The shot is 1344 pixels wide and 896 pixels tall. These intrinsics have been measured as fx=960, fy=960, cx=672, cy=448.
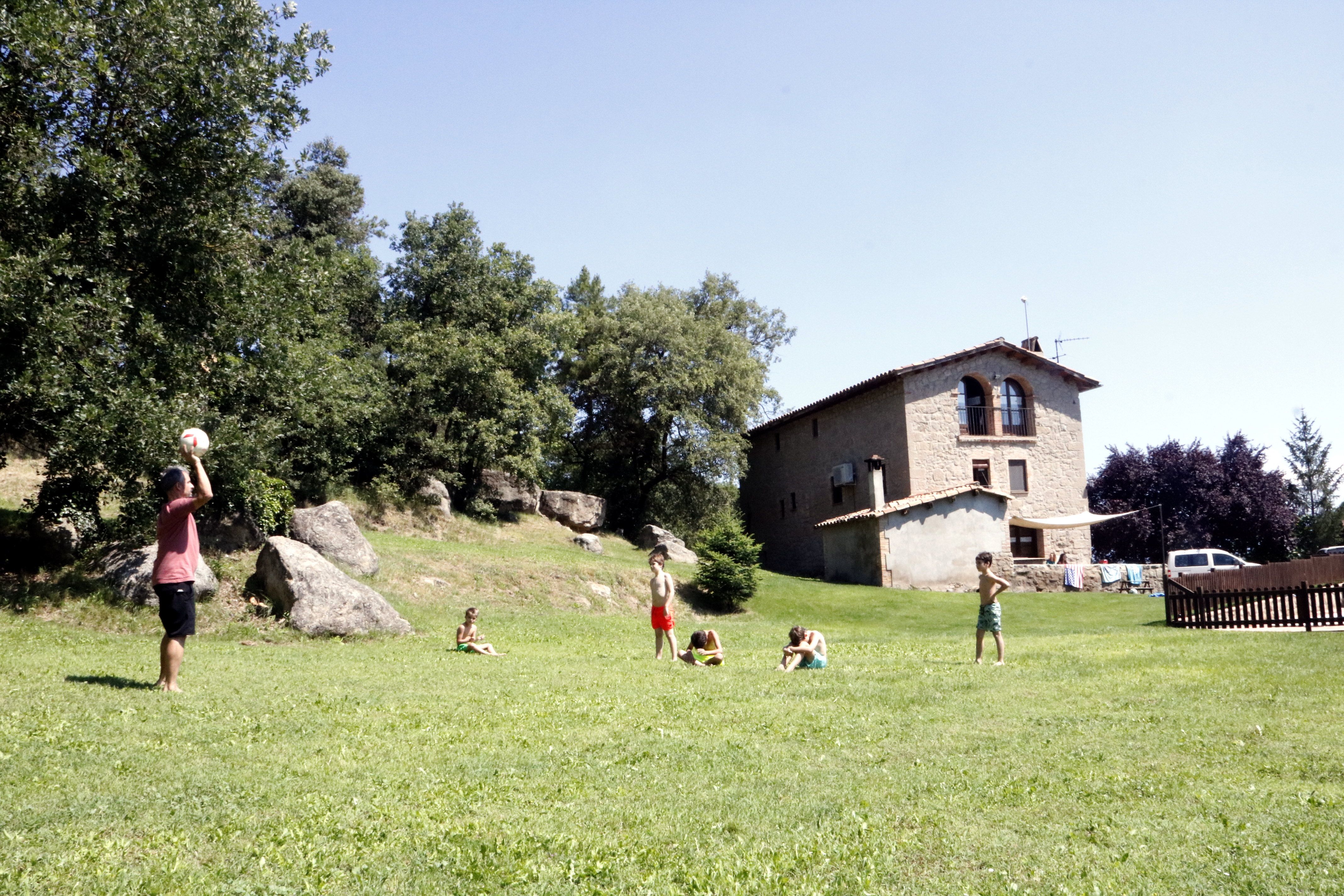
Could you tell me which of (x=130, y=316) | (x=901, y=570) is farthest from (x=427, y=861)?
(x=901, y=570)

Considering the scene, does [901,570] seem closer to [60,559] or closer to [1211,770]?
[60,559]

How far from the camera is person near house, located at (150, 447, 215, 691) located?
33.5 feet

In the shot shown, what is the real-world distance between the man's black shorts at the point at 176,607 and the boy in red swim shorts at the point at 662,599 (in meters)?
Answer: 7.27

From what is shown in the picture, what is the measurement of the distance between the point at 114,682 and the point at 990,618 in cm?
1234

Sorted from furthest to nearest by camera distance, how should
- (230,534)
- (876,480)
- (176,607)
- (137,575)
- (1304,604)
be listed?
(876,480) < (230,534) < (1304,604) < (137,575) < (176,607)

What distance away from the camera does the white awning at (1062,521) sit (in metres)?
42.8

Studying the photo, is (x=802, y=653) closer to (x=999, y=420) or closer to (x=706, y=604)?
(x=706, y=604)

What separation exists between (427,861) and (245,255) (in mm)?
18469

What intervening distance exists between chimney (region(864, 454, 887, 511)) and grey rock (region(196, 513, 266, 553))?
25.4 metres

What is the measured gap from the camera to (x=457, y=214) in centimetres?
4500

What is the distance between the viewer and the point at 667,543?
142ft

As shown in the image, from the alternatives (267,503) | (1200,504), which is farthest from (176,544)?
(1200,504)

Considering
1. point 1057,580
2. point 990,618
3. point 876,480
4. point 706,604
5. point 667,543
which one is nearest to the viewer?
point 990,618

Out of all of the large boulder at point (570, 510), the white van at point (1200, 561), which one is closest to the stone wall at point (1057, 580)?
the white van at point (1200, 561)
